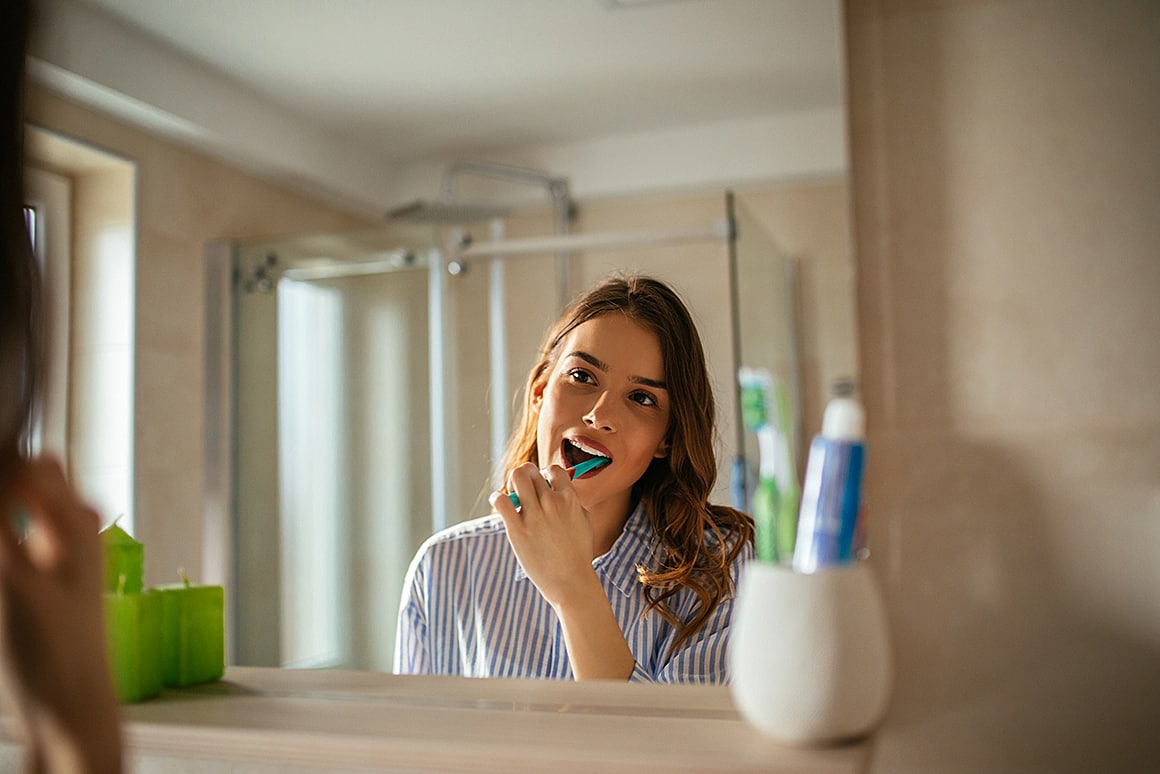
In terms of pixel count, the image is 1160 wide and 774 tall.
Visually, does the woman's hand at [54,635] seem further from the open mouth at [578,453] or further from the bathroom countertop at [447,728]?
the open mouth at [578,453]

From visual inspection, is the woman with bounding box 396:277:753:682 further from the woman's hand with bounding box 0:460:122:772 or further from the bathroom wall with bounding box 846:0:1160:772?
the woman's hand with bounding box 0:460:122:772

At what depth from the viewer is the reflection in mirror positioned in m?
0.73

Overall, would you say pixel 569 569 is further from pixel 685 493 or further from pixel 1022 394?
pixel 1022 394

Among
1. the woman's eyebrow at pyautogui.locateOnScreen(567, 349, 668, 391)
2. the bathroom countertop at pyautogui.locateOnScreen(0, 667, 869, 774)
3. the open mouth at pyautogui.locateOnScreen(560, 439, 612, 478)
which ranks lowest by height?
the bathroom countertop at pyautogui.locateOnScreen(0, 667, 869, 774)

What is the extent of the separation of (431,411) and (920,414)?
1.33ft

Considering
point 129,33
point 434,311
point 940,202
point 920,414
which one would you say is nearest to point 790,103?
point 940,202

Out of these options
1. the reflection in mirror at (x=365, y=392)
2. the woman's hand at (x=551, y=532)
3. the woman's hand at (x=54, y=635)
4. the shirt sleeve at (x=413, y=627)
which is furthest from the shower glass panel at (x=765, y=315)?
the woman's hand at (x=54, y=635)

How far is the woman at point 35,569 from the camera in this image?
0.41 m

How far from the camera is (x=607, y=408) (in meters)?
0.69

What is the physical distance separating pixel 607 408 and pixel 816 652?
0.25 m

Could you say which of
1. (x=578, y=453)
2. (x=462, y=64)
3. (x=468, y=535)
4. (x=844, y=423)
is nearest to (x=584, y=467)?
(x=578, y=453)

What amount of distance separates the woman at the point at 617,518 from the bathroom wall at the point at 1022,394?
0.45 ft

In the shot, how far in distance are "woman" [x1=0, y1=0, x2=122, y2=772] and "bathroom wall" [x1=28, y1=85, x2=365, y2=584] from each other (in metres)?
0.34

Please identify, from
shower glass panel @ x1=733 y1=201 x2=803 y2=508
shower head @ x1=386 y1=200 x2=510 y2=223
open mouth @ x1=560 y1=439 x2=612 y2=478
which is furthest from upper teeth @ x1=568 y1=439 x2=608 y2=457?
shower head @ x1=386 y1=200 x2=510 y2=223
